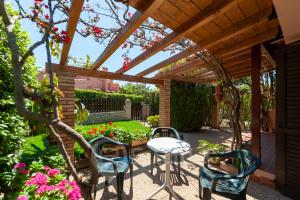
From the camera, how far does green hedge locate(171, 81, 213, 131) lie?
9.42 m

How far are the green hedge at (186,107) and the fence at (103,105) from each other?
6413 mm

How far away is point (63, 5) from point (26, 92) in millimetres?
1410

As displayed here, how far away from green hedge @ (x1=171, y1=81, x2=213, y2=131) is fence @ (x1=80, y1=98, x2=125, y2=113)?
6.41 m

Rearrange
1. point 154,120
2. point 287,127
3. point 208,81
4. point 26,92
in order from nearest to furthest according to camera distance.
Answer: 1. point 26,92
2. point 287,127
3. point 208,81
4. point 154,120

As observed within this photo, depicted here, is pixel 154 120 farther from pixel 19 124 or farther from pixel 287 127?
pixel 19 124

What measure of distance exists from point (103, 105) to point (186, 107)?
7.06 metres

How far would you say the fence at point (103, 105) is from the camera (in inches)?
522

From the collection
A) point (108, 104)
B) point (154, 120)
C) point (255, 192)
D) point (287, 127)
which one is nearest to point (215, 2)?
point (287, 127)

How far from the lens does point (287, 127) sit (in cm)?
330

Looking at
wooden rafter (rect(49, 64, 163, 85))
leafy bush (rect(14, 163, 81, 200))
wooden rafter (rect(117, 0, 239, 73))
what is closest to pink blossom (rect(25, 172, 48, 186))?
leafy bush (rect(14, 163, 81, 200))

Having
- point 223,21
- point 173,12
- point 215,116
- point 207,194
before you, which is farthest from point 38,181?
point 215,116

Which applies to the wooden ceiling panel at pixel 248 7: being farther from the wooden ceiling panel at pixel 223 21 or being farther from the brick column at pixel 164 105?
the brick column at pixel 164 105

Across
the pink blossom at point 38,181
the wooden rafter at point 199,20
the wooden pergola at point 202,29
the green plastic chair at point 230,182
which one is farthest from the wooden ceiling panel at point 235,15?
the pink blossom at point 38,181

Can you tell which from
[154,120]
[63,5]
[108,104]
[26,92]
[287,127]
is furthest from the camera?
[108,104]
